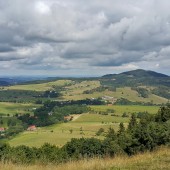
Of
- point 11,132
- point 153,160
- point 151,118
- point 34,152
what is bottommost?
point 11,132

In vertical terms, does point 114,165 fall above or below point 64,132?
above

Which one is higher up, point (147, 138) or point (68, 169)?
point (68, 169)

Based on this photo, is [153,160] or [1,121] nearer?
[153,160]

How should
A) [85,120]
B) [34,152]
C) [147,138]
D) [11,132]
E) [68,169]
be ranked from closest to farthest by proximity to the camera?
1. [68,169]
2. [147,138]
3. [34,152]
4. [11,132]
5. [85,120]

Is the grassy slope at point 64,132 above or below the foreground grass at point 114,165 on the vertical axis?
below

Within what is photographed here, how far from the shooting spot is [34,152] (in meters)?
59.5

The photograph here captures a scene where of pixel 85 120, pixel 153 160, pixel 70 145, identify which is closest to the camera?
pixel 153 160

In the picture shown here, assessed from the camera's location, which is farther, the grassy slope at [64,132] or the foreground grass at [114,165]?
the grassy slope at [64,132]

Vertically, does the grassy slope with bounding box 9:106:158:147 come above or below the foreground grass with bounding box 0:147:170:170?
below

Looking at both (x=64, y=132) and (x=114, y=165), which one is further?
(x=64, y=132)

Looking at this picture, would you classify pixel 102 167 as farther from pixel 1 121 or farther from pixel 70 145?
pixel 1 121

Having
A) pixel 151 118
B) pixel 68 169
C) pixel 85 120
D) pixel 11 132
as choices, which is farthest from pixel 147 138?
pixel 85 120

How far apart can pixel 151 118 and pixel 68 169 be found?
6424cm

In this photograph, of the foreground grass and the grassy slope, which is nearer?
the foreground grass
